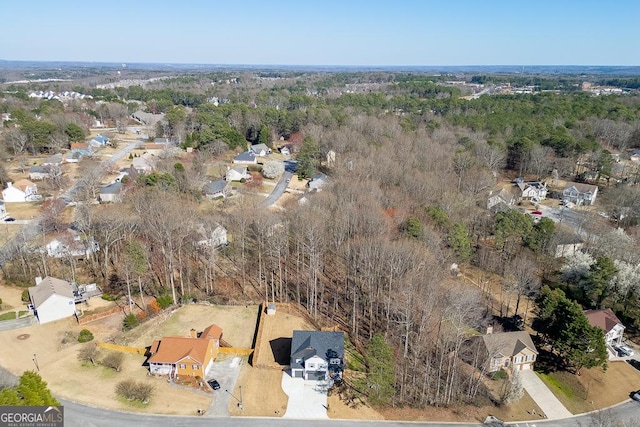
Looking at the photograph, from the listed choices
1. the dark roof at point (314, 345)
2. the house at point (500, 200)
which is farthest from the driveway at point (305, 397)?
the house at point (500, 200)

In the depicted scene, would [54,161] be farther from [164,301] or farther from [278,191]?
[164,301]

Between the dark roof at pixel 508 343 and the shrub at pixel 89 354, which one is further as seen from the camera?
the dark roof at pixel 508 343

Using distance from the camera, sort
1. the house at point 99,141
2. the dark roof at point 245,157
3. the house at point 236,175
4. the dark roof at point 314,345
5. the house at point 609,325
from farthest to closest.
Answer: the house at point 99,141 → the dark roof at point 245,157 → the house at point 236,175 → the house at point 609,325 → the dark roof at point 314,345

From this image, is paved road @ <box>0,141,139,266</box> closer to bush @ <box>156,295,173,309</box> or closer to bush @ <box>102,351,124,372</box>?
bush @ <box>156,295,173,309</box>

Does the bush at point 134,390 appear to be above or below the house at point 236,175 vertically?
below

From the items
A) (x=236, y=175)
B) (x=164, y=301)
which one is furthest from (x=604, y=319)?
(x=236, y=175)

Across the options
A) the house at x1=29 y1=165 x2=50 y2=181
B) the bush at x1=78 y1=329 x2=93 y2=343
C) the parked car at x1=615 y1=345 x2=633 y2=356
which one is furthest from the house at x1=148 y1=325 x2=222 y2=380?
the house at x1=29 y1=165 x2=50 y2=181

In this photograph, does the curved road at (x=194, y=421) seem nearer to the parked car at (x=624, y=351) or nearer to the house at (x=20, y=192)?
the parked car at (x=624, y=351)
